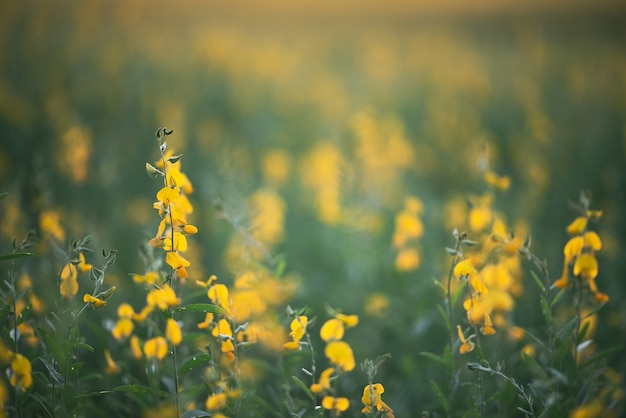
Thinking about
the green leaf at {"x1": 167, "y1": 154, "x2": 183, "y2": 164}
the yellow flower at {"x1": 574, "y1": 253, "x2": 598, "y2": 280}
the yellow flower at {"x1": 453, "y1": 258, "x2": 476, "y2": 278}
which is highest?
the green leaf at {"x1": 167, "y1": 154, "x2": 183, "y2": 164}

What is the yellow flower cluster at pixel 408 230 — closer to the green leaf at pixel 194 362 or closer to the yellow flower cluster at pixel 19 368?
the green leaf at pixel 194 362

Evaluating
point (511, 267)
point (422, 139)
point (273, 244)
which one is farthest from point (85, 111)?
point (511, 267)

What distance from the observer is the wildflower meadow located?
1.79 m

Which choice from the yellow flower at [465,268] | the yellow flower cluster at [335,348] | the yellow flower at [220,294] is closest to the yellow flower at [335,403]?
the yellow flower cluster at [335,348]

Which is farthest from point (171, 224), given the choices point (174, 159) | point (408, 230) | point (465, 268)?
point (408, 230)

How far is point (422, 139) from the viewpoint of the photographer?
684 cm

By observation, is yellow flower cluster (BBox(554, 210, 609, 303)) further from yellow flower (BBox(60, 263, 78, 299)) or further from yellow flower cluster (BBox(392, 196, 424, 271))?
yellow flower (BBox(60, 263, 78, 299))

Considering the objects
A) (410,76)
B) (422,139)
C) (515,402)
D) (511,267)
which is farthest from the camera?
(410,76)

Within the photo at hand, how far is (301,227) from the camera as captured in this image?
4730 millimetres

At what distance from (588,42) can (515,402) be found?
1042 cm

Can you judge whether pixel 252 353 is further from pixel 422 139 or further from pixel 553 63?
pixel 553 63

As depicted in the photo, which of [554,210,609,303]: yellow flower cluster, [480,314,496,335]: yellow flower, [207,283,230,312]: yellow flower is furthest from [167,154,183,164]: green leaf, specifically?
[554,210,609,303]: yellow flower cluster

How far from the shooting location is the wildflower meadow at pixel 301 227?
70.3 inches

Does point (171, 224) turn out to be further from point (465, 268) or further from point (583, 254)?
point (583, 254)
